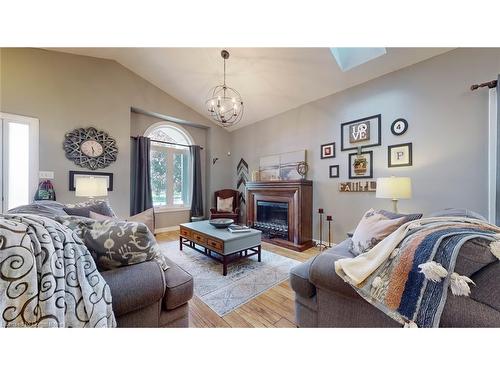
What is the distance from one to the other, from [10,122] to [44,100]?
0.53m

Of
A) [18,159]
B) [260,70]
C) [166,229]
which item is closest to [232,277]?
[166,229]

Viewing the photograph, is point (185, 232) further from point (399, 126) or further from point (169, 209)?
point (399, 126)

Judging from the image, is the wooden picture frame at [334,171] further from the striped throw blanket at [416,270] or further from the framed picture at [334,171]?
the striped throw blanket at [416,270]

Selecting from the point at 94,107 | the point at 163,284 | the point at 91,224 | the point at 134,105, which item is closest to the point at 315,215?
the point at 163,284

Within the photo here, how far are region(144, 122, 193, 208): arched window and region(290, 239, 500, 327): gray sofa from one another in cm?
407

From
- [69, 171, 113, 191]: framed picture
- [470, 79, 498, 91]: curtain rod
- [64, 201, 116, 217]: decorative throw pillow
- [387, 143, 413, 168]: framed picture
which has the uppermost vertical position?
[470, 79, 498, 91]: curtain rod

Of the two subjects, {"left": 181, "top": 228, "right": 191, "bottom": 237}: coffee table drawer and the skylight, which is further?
{"left": 181, "top": 228, "right": 191, "bottom": 237}: coffee table drawer

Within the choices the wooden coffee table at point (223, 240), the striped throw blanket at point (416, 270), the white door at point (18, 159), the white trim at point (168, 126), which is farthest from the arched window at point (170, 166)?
the striped throw blanket at point (416, 270)

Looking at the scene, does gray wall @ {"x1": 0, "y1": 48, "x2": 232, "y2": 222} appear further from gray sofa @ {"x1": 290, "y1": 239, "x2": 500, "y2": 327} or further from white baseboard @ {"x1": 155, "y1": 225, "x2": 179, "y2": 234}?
gray sofa @ {"x1": 290, "y1": 239, "x2": 500, "y2": 327}

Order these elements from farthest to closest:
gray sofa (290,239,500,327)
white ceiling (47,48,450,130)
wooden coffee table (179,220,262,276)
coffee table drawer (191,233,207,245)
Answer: white ceiling (47,48,450,130)
coffee table drawer (191,233,207,245)
wooden coffee table (179,220,262,276)
gray sofa (290,239,500,327)

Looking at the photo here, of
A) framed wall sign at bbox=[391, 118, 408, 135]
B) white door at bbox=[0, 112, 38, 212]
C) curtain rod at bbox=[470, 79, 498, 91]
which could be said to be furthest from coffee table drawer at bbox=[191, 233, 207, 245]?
curtain rod at bbox=[470, 79, 498, 91]

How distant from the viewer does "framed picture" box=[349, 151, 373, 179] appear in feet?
9.24

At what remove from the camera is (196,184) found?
4.83 m

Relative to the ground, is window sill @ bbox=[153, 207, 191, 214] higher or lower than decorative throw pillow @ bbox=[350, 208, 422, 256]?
lower
